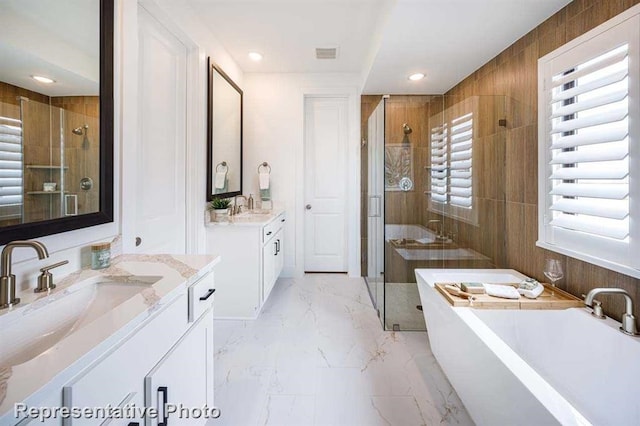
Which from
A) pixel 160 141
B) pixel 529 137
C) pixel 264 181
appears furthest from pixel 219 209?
pixel 529 137

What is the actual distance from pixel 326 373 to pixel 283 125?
3014 millimetres

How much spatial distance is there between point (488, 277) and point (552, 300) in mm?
465

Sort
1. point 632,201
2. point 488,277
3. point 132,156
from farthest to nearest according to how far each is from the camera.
Answer: point 488,277 < point 132,156 < point 632,201

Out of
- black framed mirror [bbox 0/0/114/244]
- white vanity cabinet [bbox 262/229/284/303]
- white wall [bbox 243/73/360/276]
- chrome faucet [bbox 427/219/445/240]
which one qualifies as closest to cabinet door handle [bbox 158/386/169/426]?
black framed mirror [bbox 0/0/114/244]

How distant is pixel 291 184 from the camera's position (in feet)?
13.5

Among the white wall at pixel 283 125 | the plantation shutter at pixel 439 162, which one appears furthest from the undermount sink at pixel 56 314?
the white wall at pixel 283 125

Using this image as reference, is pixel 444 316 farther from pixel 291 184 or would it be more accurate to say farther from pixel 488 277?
pixel 291 184

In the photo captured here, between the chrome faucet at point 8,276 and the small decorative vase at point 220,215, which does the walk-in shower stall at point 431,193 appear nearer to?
the small decorative vase at point 220,215

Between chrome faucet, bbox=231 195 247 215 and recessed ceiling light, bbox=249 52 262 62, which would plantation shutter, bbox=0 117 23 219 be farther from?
recessed ceiling light, bbox=249 52 262 62

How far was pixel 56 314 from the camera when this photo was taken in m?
1.03

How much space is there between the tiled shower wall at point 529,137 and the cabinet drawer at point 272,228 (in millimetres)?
1952

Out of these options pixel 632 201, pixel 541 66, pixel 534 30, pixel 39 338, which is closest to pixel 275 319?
pixel 39 338

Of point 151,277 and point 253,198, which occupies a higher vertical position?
point 253,198

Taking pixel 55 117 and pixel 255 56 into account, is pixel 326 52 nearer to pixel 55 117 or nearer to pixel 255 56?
pixel 255 56
